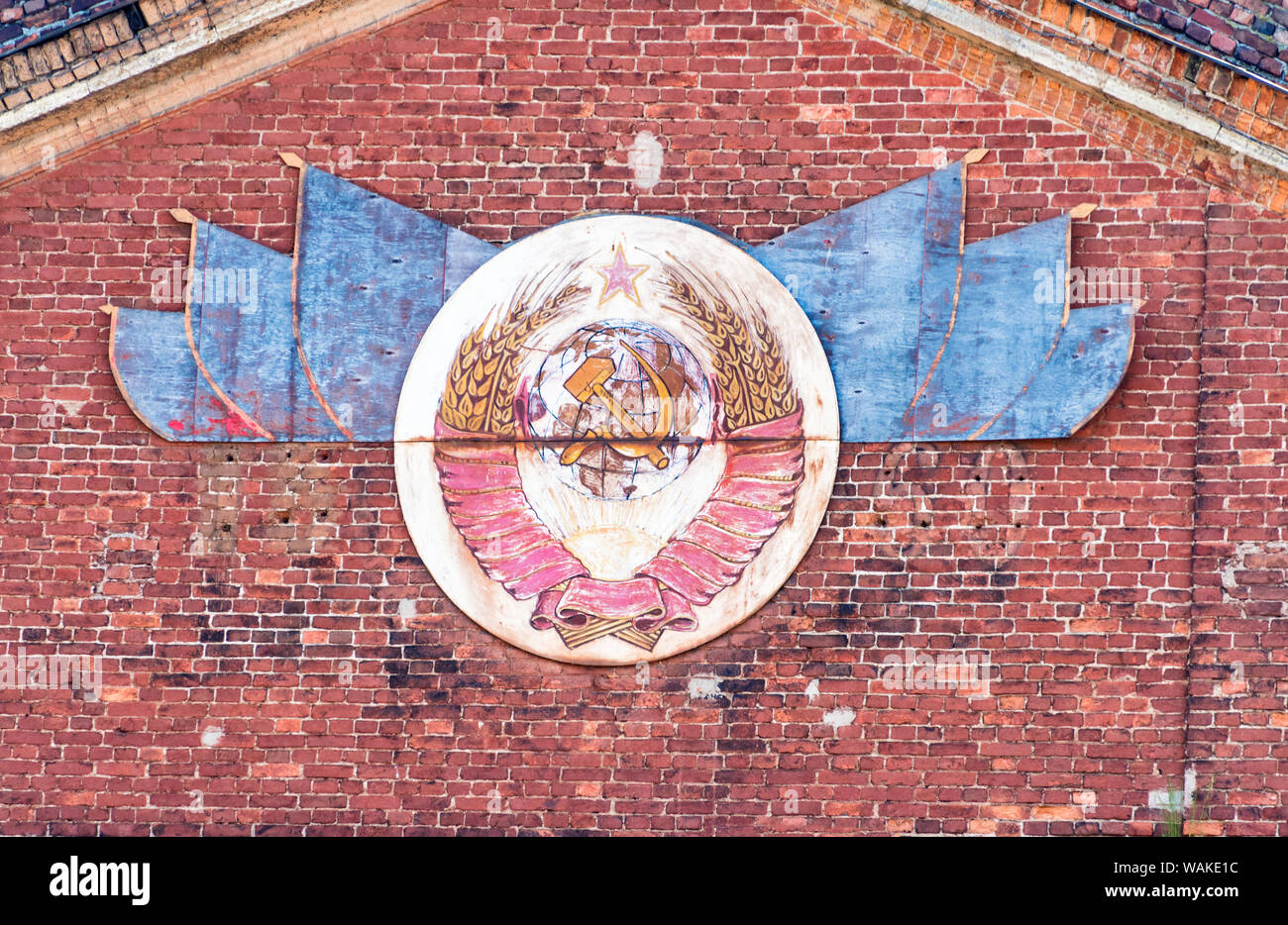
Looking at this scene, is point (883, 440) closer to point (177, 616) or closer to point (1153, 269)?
point (1153, 269)

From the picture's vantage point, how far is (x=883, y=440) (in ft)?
28.3

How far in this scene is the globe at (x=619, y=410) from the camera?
8.62m

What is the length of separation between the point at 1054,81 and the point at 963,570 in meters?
2.44

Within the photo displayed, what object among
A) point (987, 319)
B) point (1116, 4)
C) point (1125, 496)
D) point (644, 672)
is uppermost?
point (1116, 4)

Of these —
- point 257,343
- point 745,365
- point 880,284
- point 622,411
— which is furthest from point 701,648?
point 257,343

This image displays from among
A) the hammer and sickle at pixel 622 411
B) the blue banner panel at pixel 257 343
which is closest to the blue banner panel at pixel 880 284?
the hammer and sickle at pixel 622 411

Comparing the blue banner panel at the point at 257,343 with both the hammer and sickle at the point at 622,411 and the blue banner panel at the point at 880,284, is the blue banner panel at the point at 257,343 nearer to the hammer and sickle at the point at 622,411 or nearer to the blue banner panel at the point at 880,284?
the hammer and sickle at the point at 622,411

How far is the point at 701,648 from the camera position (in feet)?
28.1

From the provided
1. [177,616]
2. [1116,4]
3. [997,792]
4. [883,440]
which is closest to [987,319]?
[883,440]

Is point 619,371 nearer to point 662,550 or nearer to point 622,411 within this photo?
point 622,411

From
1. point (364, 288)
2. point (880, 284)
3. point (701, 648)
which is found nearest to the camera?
point (701, 648)

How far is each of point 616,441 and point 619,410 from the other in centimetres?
15

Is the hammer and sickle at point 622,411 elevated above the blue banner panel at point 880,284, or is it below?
below

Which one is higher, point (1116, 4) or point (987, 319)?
point (1116, 4)
